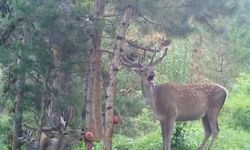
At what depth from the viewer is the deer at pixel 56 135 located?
10.4 metres

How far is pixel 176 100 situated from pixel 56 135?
2643 mm

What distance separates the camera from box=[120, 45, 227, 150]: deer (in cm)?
1128

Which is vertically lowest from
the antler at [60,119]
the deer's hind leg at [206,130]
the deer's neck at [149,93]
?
the deer's hind leg at [206,130]

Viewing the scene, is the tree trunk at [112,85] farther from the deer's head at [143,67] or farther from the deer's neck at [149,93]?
the deer's neck at [149,93]

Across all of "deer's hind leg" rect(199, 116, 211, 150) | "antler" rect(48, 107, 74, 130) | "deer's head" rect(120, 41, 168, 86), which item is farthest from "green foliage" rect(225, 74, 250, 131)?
"antler" rect(48, 107, 74, 130)

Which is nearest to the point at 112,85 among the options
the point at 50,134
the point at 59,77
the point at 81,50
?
the point at 81,50

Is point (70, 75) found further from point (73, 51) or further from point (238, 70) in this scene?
point (238, 70)

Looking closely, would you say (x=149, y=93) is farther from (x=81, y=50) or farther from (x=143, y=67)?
(x=81, y=50)

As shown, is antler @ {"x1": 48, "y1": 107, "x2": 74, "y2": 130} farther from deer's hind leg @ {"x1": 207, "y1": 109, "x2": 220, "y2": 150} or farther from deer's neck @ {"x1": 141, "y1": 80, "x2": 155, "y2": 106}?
deer's hind leg @ {"x1": 207, "y1": 109, "x2": 220, "y2": 150}

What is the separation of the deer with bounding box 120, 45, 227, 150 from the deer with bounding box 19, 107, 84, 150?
1.57 meters

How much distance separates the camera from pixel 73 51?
10.8m

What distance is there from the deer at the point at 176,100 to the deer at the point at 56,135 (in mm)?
1571

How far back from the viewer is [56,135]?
1065 centimetres

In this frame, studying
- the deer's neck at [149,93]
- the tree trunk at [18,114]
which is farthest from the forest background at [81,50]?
the deer's neck at [149,93]
